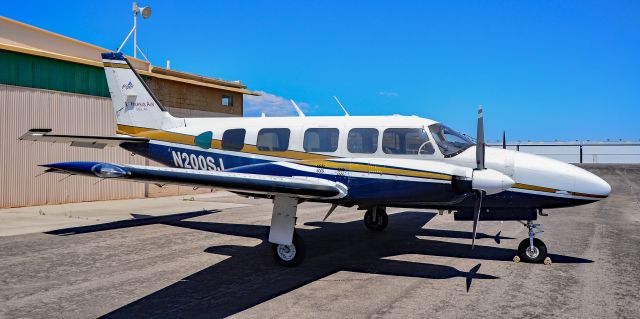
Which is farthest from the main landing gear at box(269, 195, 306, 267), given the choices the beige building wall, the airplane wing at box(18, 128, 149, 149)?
the beige building wall

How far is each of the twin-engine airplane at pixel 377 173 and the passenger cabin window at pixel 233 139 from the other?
0.03m

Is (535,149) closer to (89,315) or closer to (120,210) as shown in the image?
(120,210)

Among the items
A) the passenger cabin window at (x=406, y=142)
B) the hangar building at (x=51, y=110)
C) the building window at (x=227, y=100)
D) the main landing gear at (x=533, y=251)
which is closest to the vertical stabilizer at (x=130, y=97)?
the hangar building at (x=51, y=110)

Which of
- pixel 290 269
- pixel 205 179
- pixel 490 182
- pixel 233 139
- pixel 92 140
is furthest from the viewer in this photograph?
pixel 92 140

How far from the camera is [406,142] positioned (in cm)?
938

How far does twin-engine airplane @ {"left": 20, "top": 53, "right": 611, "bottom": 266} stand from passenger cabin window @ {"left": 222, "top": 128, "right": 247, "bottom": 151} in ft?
0.09

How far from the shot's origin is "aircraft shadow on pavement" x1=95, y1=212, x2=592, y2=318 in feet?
21.7

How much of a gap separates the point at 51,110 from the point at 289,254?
15.7 metres

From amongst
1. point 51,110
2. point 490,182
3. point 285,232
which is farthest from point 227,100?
point 490,182

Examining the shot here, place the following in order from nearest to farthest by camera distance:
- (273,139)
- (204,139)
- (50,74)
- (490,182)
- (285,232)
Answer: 1. (490,182)
2. (285,232)
3. (273,139)
4. (204,139)
5. (50,74)

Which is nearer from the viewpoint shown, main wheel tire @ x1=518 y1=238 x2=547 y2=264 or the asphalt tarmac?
the asphalt tarmac

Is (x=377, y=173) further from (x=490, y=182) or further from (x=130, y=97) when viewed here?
(x=130, y=97)

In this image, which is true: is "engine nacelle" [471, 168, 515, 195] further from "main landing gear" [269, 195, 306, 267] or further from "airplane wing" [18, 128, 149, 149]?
"airplane wing" [18, 128, 149, 149]

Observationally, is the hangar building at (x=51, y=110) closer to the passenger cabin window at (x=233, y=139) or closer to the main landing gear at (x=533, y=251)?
the passenger cabin window at (x=233, y=139)
